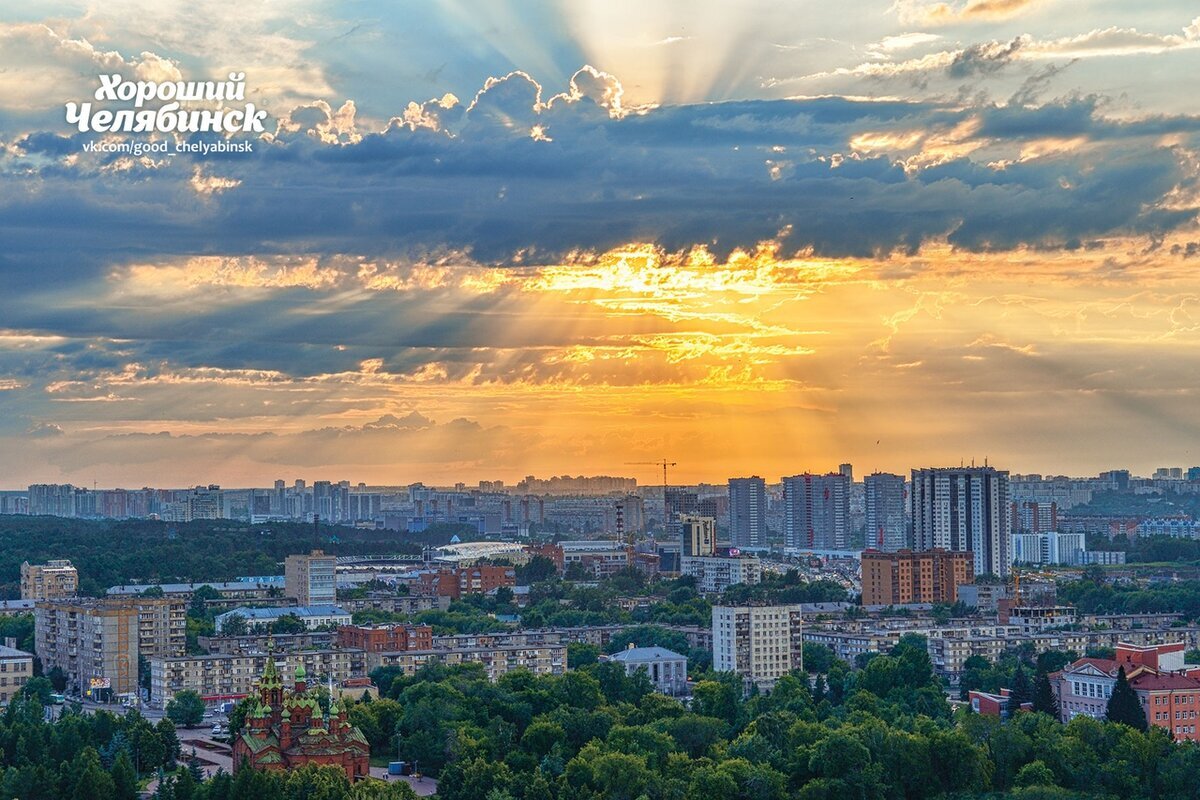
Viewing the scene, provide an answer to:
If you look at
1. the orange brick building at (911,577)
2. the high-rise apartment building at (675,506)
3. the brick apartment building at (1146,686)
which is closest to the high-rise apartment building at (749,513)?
the high-rise apartment building at (675,506)

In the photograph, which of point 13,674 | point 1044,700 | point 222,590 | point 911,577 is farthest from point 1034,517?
point 13,674

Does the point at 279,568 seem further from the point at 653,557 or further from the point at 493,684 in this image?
the point at 493,684

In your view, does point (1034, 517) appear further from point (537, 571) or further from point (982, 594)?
point (982, 594)

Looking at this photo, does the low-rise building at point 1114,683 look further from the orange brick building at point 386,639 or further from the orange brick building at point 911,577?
the orange brick building at point 911,577

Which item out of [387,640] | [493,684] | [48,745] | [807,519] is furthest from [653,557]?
[48,745]

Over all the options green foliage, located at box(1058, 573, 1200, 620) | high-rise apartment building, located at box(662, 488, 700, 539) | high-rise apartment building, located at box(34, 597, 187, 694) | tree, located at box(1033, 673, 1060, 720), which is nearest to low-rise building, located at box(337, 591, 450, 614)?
high-rise apartment building, located at box(34, 597, 187, 694)

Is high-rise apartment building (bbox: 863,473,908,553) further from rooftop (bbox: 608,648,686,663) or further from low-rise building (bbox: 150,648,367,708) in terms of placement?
low-rise building (bbox: 150,648,367,708)

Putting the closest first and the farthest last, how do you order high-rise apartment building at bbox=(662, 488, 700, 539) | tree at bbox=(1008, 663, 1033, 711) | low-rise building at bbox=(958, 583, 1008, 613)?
tree at bbox=(1008, 663, 1033, 711)
low-rise building at bbox=(958, 583, 1008, 613)
high-rise apartment building at bbox=(662, 488, 700, 539)

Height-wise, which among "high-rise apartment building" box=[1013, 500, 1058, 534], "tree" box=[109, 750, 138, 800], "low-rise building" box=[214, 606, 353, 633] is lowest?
"tree" box=[109, 750, 138, 800]
